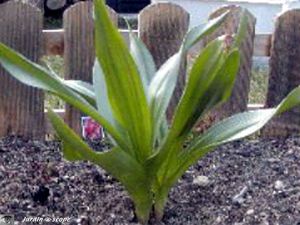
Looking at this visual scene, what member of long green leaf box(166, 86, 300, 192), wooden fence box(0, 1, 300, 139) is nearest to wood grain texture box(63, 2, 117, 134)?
wooden fence box(0, 1, 300, 139)

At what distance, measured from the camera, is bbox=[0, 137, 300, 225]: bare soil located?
2605 millimetres

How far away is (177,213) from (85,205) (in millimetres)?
291

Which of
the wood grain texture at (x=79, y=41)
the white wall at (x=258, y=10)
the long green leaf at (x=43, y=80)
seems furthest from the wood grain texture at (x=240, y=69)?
the white wall at (x=258, y=10)

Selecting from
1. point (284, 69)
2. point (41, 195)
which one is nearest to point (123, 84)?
point (41, 195)

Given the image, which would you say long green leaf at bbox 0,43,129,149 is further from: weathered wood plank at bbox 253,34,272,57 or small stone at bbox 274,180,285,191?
weathered wood plank at bbox 253,34,272,57

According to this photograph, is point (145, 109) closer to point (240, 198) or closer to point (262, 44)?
point (240, 198)

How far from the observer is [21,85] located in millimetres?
3537

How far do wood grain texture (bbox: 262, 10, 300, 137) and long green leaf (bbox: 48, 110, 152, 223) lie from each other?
4.11ft

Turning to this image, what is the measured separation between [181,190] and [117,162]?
1.72 ft

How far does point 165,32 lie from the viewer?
352cm

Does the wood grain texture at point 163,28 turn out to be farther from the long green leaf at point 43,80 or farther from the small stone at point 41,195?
the long green leaf at point 43,80

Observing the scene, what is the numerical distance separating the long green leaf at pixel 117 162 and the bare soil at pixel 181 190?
0.28ft

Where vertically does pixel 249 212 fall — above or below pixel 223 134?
below

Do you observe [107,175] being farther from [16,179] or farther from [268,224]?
[268,224]
